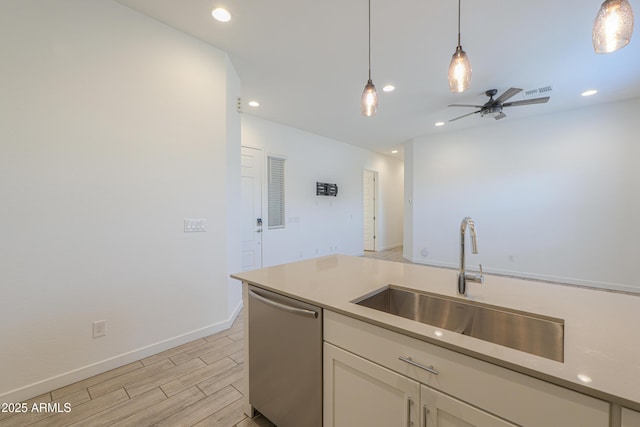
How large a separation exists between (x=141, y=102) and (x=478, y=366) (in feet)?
9.02

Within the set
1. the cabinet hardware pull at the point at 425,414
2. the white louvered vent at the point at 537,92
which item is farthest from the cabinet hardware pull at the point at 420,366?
the white louvered vent at the point at 537,92

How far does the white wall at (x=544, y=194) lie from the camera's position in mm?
3879

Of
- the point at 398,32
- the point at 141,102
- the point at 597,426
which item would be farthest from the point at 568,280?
the point at 141,102

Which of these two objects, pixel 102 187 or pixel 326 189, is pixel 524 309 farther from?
pixel 326 189

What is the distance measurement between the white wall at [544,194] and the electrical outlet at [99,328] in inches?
214

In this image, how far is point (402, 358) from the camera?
3.02 feet

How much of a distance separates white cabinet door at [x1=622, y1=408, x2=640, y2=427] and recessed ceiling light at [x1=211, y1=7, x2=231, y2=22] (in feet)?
9.67

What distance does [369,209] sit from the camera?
750cm

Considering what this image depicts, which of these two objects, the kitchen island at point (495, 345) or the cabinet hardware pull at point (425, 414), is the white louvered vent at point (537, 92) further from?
the cabinet hardware pull at point (425, 414)

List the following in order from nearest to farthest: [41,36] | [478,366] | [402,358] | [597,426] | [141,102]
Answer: [597,426] → [478,366] → [402,358] → [41,36] → [141,102]

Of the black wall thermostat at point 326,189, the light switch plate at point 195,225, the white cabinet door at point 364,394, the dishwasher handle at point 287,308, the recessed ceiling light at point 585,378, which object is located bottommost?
the white cabinet door at point 364,394

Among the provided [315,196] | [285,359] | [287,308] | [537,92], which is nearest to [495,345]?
[287,308]

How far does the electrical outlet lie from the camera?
1.92 metres

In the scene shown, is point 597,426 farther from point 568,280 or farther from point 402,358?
point 568,280
